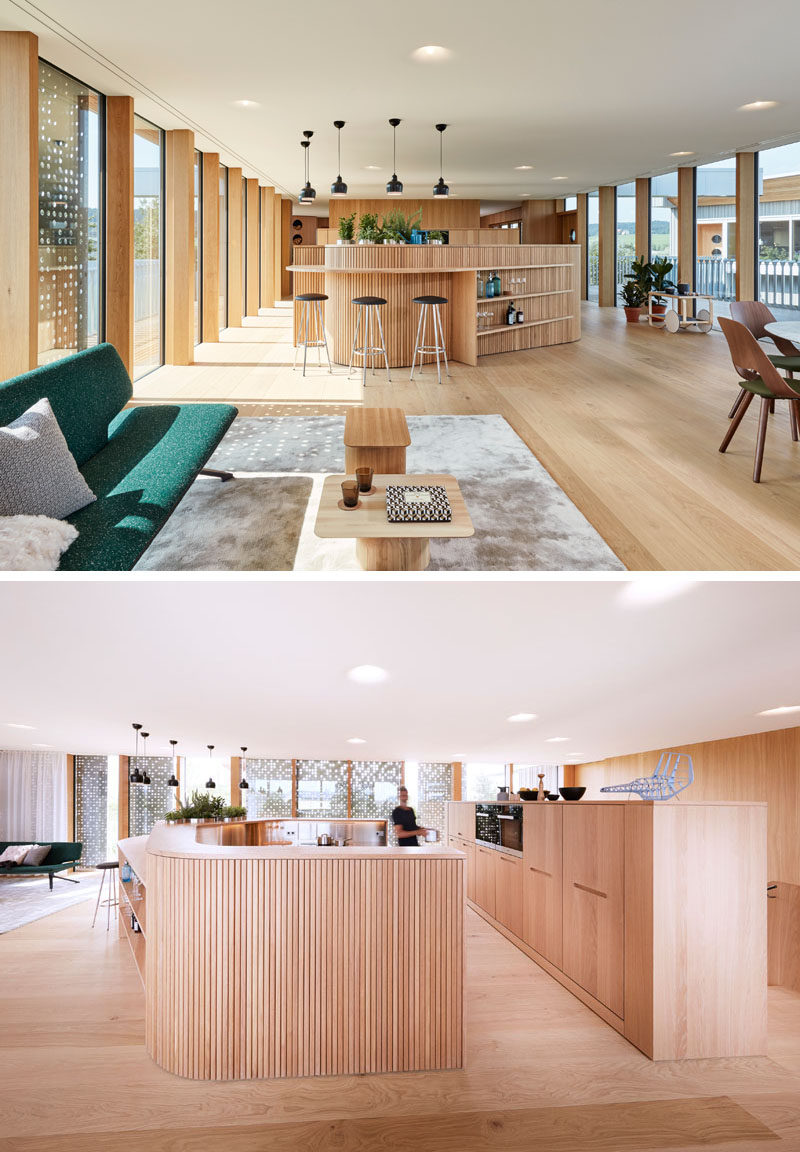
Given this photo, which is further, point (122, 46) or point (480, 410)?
point (480, 410)

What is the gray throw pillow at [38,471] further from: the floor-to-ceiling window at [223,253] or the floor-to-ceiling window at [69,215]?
the floor-to-ceiling window at [223,253]

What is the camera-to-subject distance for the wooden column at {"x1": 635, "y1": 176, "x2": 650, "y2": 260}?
55.2 feet

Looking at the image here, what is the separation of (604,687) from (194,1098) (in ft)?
9.82

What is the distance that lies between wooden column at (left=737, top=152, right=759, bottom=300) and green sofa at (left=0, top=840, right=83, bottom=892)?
1328 centimetres

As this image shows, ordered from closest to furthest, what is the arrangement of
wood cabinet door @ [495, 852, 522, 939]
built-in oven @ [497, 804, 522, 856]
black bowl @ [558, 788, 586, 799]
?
black bowl @ [558, 788, 586, 799], wood cabinet door @ [495, 852, 522, 939], built-in oven @ [497, 804, 522, 856]

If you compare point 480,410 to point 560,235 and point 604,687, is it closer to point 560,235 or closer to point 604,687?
point 604,687

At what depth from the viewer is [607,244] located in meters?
18.5

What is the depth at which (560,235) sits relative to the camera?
22.2m

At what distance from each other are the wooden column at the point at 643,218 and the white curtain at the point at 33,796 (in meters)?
13.9

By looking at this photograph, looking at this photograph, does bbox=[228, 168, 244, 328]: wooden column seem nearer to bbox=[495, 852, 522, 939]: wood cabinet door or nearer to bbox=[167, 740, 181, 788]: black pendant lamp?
bbox=[167, 740, 181, 788]: black pendant lamp

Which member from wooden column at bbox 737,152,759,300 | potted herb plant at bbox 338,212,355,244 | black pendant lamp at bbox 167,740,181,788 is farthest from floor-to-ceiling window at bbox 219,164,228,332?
wooden column at bbox 737,152,759,300

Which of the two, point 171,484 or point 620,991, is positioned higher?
point 171,484

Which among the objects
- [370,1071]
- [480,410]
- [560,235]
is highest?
[560,235]

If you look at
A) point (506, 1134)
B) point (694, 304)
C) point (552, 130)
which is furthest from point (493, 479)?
point (694, 304)
